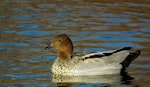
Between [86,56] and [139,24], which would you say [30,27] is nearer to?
[139,24]

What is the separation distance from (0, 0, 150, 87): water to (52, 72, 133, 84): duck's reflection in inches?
0.8

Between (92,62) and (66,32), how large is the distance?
14.9 feet

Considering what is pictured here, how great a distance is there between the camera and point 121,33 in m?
20.2

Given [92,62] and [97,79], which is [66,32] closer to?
[92,62]

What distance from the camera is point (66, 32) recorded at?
66.6 ft

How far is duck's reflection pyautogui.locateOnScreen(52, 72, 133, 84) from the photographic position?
15.3 meters

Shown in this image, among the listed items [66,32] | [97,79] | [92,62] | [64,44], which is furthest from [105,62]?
[66,32]

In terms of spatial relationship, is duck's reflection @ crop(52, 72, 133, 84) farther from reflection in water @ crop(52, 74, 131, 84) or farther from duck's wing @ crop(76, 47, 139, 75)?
duck's wing @ crop(76, 47, 139, 75)

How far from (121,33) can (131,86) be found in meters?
5.54

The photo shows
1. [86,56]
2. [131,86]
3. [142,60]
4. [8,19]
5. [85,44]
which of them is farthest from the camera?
[8,19]

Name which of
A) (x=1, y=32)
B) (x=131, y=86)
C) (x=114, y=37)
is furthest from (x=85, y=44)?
(x=131, y=86)

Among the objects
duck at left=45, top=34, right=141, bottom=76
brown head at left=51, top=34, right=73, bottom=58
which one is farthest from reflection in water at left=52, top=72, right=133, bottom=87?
brown head at left=51, top=34, right=73, bottom=58

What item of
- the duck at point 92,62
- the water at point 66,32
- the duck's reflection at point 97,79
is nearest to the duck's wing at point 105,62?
the duck at point 92,62

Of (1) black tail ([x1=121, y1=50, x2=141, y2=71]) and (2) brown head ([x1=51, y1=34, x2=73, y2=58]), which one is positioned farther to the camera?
(2) brown head ([x1=51, y1=34, x2=73, y2=58])
